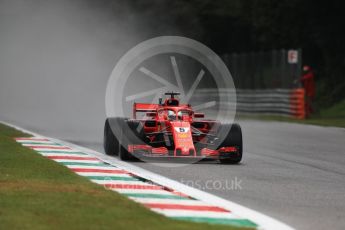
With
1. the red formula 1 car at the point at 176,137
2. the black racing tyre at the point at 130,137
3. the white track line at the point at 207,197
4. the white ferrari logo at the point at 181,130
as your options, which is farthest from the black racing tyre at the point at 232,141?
the white track line at the point at 207,197

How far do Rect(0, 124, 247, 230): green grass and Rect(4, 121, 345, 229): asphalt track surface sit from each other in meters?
1.30

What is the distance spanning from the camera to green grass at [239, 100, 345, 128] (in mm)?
27447

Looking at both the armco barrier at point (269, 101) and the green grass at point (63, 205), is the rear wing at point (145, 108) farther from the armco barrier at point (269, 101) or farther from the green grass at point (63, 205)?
the armco barrier at point (269, 101)

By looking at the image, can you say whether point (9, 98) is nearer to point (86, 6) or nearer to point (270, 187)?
point (86, 6)

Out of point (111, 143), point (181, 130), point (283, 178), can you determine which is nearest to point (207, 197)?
point (283, 178)

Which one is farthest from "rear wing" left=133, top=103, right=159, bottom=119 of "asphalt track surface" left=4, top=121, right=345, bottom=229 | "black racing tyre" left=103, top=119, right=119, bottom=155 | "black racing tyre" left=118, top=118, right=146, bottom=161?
"asphalt track surface" left=4, top=121, right=345, bottom=229

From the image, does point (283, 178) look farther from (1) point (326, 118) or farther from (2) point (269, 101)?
(2) point (269, 101)

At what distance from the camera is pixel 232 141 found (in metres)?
13.6

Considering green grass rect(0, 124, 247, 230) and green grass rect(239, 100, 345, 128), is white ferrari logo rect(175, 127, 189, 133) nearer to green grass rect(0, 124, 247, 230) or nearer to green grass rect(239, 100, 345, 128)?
green grass rect(0, 124, 247, 230)

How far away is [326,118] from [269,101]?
293 cm

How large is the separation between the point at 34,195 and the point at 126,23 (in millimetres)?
42711

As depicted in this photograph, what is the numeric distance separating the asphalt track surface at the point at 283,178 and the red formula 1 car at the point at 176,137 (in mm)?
200

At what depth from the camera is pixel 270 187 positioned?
1088 centimetres

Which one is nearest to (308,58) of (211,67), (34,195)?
(211,67)
